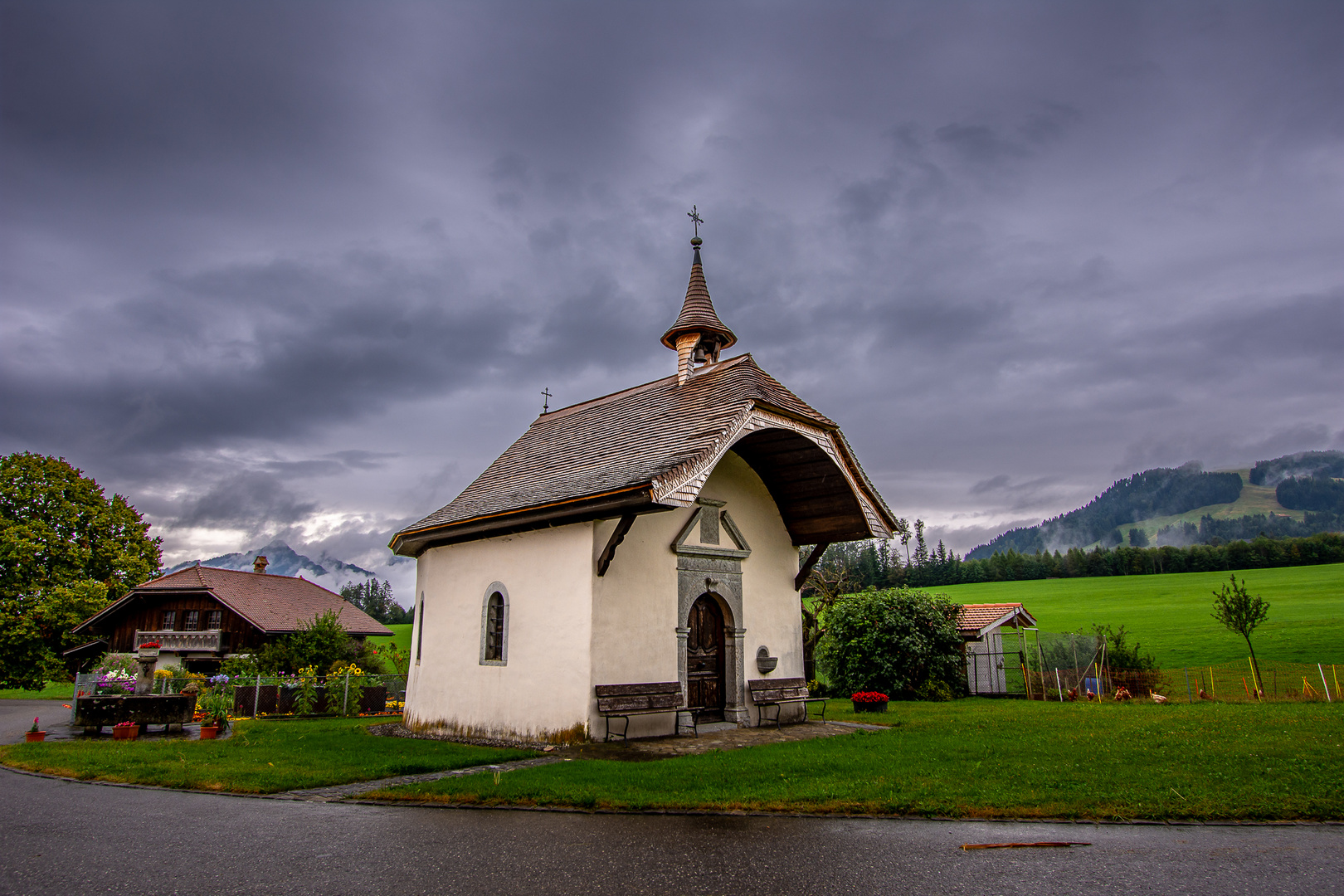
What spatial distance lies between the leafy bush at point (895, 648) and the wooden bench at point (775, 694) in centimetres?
951

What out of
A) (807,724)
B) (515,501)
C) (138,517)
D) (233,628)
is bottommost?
(807,724)

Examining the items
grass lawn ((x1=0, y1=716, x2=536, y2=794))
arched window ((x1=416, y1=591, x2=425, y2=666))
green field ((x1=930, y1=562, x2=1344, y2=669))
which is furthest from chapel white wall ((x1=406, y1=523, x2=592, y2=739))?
green field ((x1=930, y1=562, x2=1344, y2=669))

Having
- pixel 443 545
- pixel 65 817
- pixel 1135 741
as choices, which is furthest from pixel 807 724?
pixel 65 817

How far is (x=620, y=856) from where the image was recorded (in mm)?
5887

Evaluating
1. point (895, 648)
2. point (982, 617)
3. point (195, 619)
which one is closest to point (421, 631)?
point (895, 648)

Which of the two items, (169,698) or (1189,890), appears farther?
(169,698)

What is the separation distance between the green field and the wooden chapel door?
28.3 metres

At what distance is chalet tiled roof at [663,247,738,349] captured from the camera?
16.9m

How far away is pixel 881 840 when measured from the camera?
246 inches

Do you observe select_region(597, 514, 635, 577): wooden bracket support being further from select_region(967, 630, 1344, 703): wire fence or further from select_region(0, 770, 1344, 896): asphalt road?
select_region(967, 630, 1344, 703): wire fence

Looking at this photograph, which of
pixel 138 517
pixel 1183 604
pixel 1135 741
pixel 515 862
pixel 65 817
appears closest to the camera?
pixel 515 862

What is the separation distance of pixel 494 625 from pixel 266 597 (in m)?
26.0

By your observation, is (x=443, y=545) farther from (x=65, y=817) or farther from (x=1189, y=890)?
(x=1189, y=890)

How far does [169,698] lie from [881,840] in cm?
1426
